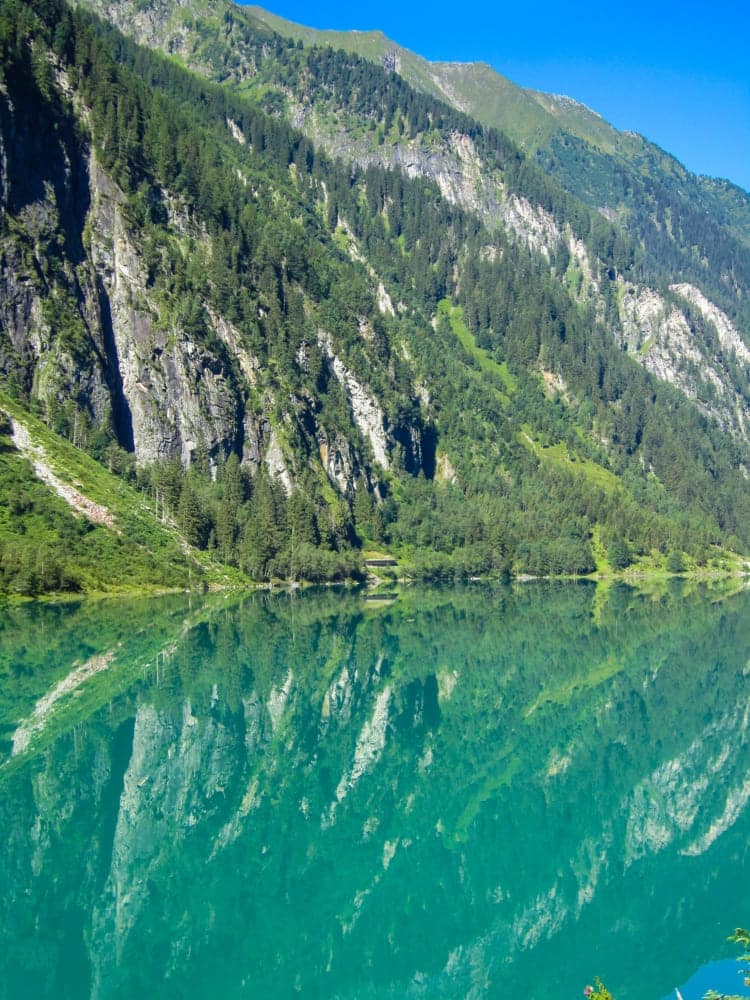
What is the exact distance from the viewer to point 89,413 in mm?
146500

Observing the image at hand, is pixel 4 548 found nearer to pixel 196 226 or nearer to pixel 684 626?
pixel 684 626

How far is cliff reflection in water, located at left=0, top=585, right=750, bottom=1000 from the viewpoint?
81.9 feet

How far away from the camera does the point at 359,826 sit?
113 ft

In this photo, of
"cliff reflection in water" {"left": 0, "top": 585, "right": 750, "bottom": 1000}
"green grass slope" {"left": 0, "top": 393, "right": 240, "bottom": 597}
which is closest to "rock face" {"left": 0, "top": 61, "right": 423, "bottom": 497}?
"green grass slope" {"left": 0, "top": 393, "right": 240, "bottom": 597}

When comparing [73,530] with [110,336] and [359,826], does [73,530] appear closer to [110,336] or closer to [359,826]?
[110,336]

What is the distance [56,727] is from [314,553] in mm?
97973

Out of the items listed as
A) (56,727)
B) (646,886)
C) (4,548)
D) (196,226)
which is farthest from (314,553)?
(646,886)

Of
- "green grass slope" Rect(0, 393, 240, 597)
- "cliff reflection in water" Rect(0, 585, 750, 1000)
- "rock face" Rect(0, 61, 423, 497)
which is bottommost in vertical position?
"cliff reflection in water" Rect(0, 585, 750, 1000)

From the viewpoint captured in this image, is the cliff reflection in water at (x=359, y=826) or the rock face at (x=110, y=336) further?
the rock face at (x=110, y=336)

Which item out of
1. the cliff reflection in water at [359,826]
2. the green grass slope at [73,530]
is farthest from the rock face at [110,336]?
the cliff reflection in water at [359,826]

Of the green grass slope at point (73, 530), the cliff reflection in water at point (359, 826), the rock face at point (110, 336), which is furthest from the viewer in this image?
the rock face at point (110, 336)

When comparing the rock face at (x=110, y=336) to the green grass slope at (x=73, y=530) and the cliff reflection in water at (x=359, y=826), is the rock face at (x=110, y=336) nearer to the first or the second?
the green grass slope at (x=73, y=530)

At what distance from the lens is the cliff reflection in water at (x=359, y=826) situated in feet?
81.9

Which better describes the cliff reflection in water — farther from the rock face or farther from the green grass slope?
the rock face
